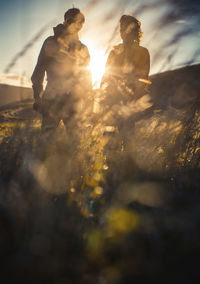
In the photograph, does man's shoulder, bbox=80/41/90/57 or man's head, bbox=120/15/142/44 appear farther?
man's shoulder, bbox=80/41/90/57

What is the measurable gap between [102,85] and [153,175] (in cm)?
138

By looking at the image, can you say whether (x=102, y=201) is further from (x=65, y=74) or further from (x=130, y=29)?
(x=130, y=29)

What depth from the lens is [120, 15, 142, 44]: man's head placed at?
2822mm

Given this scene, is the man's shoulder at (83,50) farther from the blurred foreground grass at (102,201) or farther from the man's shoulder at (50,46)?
the blurred foreground grass at (102,201)

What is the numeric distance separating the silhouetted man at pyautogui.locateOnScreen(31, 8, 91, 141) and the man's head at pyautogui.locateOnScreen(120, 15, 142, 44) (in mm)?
610

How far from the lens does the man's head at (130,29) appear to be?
282 cm

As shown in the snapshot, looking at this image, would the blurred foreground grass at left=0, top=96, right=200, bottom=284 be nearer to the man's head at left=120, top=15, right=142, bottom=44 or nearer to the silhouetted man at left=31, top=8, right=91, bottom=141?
the silhouetted man at left=31, top=8, right=91, bottom=141

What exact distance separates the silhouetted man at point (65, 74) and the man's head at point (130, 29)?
0.61 metres

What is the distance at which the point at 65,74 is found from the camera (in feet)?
9.58

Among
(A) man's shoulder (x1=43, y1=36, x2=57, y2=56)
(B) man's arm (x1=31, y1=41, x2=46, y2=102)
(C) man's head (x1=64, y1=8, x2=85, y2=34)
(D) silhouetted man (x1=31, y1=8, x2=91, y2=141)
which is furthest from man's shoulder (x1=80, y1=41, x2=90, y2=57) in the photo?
(B) man's arm (x1=31, y1=41, x2=46, y2=102)

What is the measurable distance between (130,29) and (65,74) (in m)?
1.12

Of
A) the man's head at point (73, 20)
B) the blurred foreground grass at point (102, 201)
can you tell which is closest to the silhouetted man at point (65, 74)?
the man's head at point (73, 20)

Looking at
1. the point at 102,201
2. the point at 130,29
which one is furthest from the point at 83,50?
the point at 102,201

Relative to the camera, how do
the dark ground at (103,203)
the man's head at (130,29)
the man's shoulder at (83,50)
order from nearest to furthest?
the dark ground at (103,203) < the man's head at (130,29) < the man's shoulder at (83,50)
